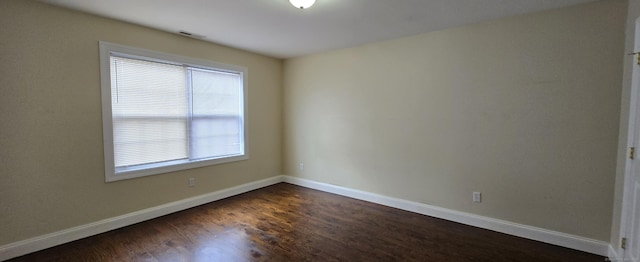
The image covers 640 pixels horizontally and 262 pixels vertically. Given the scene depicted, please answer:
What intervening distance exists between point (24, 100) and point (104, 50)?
823 mm

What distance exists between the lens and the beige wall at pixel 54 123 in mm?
2375

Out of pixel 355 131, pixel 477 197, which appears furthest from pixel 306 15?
pixel 477 197

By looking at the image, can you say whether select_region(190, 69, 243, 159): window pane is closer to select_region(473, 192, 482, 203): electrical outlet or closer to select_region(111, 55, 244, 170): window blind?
select_region(111, 55, 244, 170): window blind

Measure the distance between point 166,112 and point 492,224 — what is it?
163 inches

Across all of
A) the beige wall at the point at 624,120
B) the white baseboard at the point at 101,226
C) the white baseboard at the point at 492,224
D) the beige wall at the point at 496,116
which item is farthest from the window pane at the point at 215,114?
the beige wall at the point at 624,120

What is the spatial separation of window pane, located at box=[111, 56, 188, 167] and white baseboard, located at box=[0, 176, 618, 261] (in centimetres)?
64

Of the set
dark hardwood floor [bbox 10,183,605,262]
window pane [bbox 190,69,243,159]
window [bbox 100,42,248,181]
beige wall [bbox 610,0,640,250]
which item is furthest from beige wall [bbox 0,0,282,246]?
beige wall [bbox 610,0,640,250]

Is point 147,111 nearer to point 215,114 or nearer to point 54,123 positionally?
point 54,123

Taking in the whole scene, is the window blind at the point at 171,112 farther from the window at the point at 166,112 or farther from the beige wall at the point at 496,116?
the beige wall at the point at 496,116

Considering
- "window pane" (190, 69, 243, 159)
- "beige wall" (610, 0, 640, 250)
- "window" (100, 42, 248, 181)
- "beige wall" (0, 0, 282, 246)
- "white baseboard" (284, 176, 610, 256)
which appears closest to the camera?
"beige wall" (610, 0, 640, 250)

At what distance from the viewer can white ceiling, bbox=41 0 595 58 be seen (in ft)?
8.23

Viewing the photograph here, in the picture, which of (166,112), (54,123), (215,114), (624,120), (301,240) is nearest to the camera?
(624,120)

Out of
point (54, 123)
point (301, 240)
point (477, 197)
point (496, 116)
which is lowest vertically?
point (301, 240)

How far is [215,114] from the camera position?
4.06m
